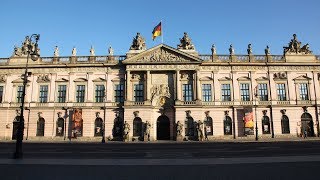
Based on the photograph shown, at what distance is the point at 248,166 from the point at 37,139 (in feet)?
140

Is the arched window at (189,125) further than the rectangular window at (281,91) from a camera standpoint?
No

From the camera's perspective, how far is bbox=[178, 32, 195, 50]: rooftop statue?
163 ft

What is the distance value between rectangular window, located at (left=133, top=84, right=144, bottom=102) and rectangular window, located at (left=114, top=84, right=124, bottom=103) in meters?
2.31

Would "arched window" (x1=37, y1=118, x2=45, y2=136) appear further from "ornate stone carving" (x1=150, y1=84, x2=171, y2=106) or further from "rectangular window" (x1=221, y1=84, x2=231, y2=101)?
"rectangular window" (x1=221, y1=84, x2=231, y2=101)

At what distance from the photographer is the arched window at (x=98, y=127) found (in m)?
47.3

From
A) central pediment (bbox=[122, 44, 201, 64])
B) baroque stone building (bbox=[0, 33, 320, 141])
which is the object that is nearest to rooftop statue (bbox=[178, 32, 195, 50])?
baroque stone building (bbox=[0, 33, 320, 141])

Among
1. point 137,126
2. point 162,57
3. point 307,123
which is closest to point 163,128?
point 137,126

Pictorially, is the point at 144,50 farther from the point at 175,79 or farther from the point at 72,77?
the point at 72,77

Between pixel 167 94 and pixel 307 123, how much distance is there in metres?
24.5

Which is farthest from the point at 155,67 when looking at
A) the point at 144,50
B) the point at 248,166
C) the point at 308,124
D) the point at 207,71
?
the point at 248,166

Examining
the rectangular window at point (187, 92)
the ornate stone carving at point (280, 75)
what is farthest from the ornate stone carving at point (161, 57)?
the ornate stone carving at point (280, 75)

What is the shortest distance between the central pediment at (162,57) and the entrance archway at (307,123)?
2039cm

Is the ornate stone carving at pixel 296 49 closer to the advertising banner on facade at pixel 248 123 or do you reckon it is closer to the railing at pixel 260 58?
the railing at pixel 260 58

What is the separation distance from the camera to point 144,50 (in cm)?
4869
